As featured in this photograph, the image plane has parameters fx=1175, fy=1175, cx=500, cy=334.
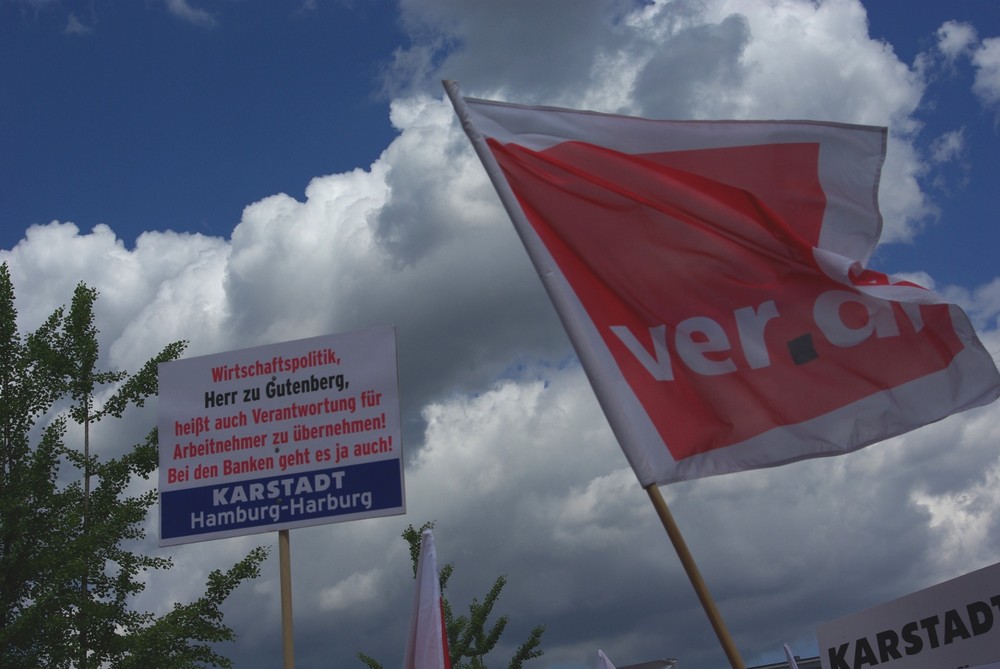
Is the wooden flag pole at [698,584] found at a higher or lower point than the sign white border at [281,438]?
lower

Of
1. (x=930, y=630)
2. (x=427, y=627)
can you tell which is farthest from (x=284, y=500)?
(x=930, y=630)

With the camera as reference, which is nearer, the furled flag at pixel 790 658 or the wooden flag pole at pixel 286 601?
the wooden flag pole at pixel 286 601

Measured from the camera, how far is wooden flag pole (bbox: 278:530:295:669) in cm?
721

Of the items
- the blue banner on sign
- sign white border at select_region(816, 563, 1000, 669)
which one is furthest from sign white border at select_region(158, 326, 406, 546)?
sign white border at select_region(816, 563, 1000, 669)

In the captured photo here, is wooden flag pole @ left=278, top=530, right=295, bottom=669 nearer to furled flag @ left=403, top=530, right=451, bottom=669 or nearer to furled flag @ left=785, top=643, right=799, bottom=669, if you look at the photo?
furled flag @ left=403, top=530, right=451, bottom=669

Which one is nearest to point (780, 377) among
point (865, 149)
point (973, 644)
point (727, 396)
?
point (727, 396)

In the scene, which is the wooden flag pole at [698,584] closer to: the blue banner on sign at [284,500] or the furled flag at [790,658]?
the blue banner on sign at [284,500]

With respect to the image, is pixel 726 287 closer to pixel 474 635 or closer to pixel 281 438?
pixel 281 438

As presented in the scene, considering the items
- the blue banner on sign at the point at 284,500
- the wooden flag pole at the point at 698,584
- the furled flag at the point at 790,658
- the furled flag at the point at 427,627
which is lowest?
the wooden flag pole at the point at 698,584

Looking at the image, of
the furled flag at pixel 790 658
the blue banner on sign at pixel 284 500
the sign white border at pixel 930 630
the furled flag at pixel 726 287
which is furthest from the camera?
the furled flag at pixel 790 658

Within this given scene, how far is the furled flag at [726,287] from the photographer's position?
267 inches

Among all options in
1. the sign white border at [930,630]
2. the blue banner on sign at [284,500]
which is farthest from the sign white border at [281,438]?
the sign white border at [930,630]

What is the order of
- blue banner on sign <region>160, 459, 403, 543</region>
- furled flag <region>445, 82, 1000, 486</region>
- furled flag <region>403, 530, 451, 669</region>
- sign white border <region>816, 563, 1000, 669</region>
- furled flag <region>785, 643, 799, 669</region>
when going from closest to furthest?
furled flag <region>445, 82, 1000, 486</region>
sign white border <region>816, 563, 1000, 669</region>
blue banner on sign <region>160, 459, 403, 543</region>
furled flag <region>403, 530, 451, 669</region>
furled flag <region>785, 643, 799, 669</region>

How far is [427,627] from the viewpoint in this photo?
941cm
